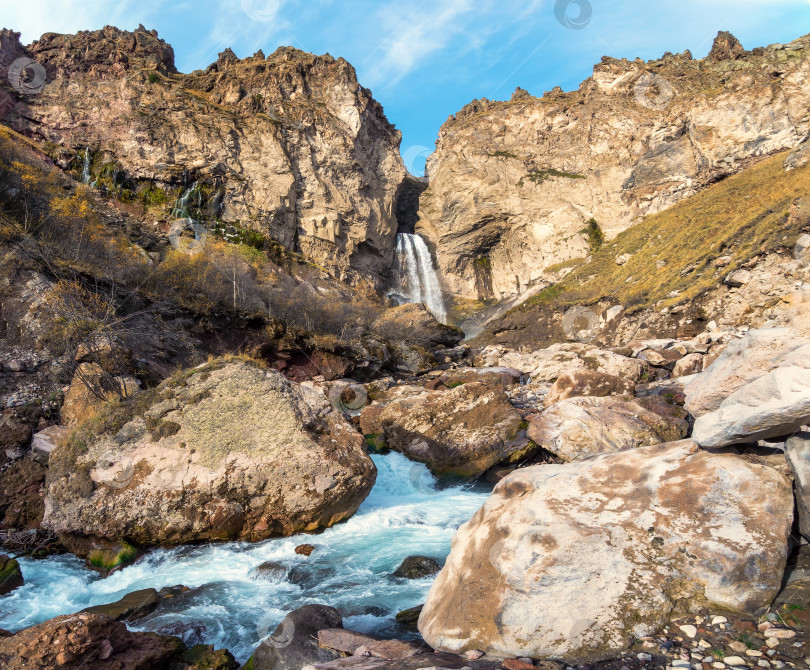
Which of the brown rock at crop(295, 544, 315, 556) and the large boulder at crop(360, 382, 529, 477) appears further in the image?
the large boulder at crop(360, 382, 529, 477)

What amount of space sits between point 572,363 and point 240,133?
47.4 m

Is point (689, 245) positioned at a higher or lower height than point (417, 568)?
higher

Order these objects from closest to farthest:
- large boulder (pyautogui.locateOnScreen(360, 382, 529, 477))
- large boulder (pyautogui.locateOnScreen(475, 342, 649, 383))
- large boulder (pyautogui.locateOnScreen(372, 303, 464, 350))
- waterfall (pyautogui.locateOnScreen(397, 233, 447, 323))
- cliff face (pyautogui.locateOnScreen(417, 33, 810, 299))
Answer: large boulder (pyautogui.locateOnScreen(360, 382, 529, 477)) → large boulder (pyautogui.locateOnScreen(475, 342, 649, 383)) → large boulder (pyautogui.locateOnScreen(372, 303, 464, 350)) → cliff face (pyautogui.locateOnScreen(417, 33, 810, 299)) → waterfall (pyautogui.locateOnScreen(397, 233, 447, 323))

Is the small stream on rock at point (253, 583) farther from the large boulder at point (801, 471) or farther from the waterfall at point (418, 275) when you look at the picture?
the waterfall at point (418, 275)

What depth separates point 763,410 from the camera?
13.1 ft

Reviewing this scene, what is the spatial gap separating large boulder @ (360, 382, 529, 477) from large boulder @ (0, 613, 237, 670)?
740 cm

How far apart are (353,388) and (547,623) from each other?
1447 centimetres

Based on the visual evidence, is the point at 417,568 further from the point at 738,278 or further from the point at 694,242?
the point at 694,242

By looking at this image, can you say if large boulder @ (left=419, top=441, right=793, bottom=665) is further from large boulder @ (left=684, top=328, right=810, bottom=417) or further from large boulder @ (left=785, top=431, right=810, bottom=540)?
large boulder @ (left=684, top=328, right=810, bottom=417)

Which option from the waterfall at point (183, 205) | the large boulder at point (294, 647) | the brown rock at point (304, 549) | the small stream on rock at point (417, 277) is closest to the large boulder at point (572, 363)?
the brown rock at point (304, 549)

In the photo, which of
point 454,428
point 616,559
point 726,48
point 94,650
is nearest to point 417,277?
point 726,48

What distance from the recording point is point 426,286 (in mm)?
62688

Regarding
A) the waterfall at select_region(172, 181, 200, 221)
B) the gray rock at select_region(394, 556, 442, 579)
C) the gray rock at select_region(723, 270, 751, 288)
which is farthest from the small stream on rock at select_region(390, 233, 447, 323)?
the gray rock at select_region(394, 556, 442, 579)

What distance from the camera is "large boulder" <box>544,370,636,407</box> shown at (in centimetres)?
1306
